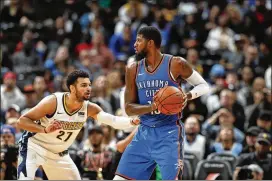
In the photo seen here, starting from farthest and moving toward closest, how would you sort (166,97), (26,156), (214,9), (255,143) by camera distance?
1. (214,9)
2. (255,143)
3. (26,156)
4. (166,97)

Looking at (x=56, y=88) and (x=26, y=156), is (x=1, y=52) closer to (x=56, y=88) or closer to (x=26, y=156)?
(x=56, y=88)

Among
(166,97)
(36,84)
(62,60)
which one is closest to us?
(166,97)

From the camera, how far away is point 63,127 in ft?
27.2

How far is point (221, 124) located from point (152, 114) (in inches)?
182

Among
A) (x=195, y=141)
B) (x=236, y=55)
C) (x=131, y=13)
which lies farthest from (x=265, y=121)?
(x=131, y=13)

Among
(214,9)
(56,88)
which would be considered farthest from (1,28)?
(214,9)

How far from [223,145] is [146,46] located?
4122 mm

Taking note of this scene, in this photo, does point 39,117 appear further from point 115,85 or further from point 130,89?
point 115,85

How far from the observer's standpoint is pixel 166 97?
7430mm

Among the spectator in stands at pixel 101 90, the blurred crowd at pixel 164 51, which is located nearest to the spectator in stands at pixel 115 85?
the blurred crowd at pixel 164 51

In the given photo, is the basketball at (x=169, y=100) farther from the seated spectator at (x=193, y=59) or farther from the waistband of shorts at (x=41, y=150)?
the seated spectator at (x=193, y=59)

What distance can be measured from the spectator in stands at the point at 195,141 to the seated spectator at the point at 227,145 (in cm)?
16

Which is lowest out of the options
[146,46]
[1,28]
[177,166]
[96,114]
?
[177,166]

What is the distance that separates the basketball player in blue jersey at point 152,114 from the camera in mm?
7629
